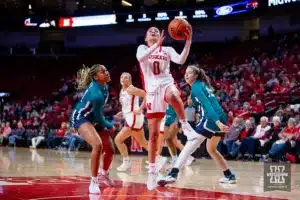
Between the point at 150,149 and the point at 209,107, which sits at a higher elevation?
the point at 209,107

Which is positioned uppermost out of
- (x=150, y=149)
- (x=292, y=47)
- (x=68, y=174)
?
(x=292, y=47)

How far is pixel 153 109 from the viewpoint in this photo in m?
6.77

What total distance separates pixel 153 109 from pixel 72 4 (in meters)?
24.8

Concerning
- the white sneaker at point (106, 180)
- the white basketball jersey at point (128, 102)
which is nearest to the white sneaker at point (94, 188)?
the white sneaker at point (106, 180)

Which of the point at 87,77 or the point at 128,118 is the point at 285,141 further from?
the point at 87,77

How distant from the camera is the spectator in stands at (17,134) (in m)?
20.8

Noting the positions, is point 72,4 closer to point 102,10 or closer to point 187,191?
point 102,10

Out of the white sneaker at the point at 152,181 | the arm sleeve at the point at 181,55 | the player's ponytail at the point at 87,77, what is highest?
the arm sleeve at the point at 181,55

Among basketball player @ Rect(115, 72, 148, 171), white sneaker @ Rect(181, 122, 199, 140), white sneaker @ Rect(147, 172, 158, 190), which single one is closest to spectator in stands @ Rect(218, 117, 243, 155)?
basketball player @ Rect(115, 72, 148, 171)

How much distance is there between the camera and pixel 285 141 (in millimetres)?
11977

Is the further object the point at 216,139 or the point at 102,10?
the point at 102,10

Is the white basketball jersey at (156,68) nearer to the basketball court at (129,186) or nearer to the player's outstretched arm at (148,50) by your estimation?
the player's outstretched arm at (148,50)

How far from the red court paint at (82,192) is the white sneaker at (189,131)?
74 centimetres

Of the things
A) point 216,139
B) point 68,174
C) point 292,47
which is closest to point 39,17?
point 292,47
